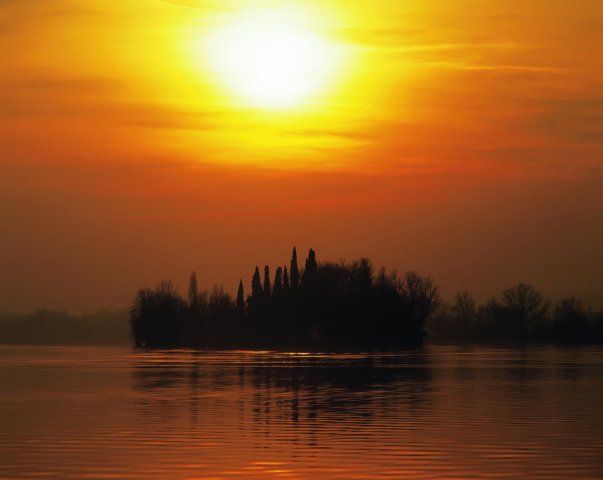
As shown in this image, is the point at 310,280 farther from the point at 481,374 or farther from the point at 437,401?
the point at 437,401

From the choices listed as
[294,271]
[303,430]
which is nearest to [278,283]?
[294,271]

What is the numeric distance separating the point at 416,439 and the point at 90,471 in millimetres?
9579

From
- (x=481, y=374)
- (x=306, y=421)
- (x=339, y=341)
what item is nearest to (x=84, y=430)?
(x=306, y=421)

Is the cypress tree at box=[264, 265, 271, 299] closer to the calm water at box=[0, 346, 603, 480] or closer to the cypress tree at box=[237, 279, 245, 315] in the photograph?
the cypress tree at box=[237, 279, 245, 315]

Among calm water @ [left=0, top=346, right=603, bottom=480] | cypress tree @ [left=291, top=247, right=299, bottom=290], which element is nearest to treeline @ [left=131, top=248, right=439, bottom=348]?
cypress tree @ [left=291, top=247, right=299, bottom=290]

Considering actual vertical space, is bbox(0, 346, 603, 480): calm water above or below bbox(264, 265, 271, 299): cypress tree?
below

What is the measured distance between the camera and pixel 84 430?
32.6m

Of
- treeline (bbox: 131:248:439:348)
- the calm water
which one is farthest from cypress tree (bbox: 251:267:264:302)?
the calm water

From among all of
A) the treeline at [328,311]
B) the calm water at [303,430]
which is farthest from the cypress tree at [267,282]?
the calm water at [303,430]

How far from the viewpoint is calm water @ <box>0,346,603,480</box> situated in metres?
24.9

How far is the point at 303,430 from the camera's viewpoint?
107 feet

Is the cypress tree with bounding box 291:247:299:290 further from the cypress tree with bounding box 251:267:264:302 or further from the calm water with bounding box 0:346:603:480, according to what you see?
the calm water with bounding box 0:346:603:480

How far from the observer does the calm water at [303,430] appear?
24.9 m

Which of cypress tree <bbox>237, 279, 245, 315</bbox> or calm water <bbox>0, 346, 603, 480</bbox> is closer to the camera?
calm water <bbox>0, 346, 603, 480</bbox>
